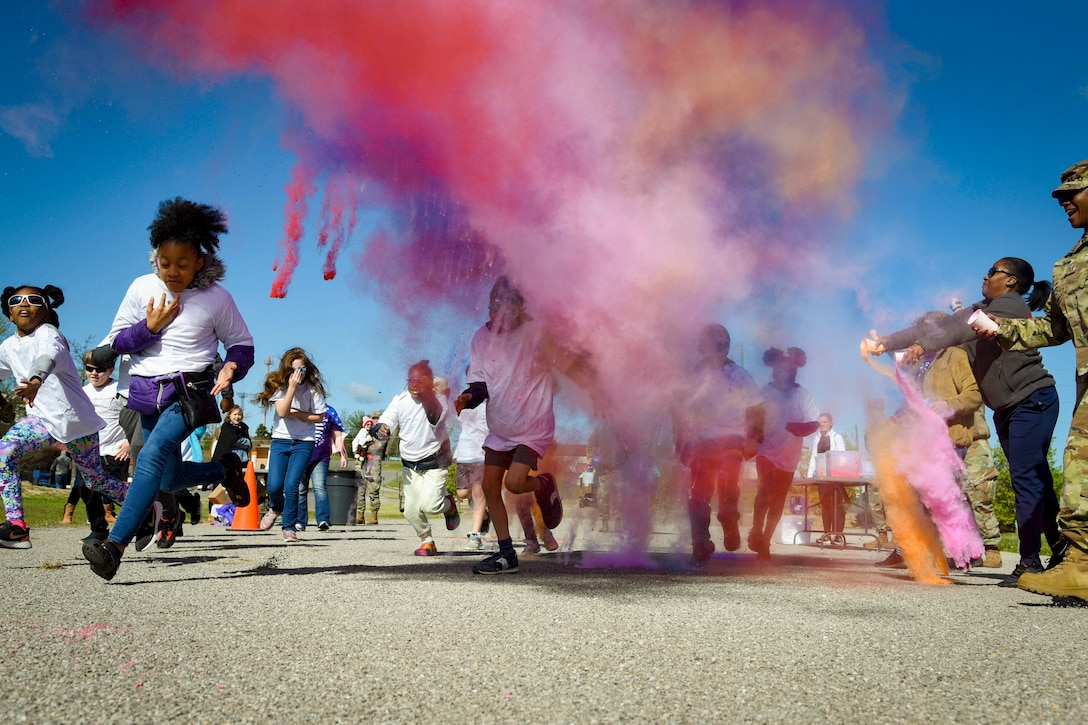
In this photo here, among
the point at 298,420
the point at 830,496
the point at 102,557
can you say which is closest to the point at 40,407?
the point at 102,557

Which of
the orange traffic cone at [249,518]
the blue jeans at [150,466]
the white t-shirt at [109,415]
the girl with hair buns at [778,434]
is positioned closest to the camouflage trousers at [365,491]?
the orange traffic cone at [249,518]

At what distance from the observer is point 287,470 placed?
8820 millimetres

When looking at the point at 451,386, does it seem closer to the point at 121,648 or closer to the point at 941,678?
the point at 121,648

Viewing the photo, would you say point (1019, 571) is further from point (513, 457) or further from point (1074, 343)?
point (513, 457)

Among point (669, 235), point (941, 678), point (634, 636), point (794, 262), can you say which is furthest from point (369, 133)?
point (941, 678)

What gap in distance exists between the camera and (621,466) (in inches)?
226

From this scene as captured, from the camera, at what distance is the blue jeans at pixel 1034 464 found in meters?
5.35

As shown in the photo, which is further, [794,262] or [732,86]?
[794,262]

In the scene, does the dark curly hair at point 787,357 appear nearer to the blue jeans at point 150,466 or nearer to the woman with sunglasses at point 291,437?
the blue jeans at point 150,466

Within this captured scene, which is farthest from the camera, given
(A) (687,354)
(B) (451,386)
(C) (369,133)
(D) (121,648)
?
(B) (451,386)

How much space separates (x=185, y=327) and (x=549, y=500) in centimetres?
280

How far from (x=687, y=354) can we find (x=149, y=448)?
3319 mm

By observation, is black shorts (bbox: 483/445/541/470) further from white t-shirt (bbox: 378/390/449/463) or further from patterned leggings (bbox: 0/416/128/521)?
patterned leggings (bbox: 0/416/128/521)

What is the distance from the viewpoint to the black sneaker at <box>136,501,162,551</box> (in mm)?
6186
